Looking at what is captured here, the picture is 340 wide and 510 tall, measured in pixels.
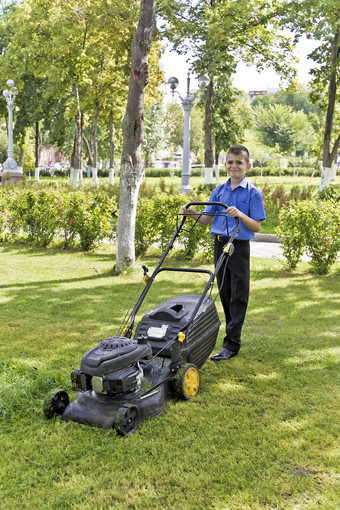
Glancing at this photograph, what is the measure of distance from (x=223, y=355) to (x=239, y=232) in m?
1.10

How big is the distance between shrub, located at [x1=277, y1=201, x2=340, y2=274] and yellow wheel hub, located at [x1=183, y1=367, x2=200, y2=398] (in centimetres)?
502

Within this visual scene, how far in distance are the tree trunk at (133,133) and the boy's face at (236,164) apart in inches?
137

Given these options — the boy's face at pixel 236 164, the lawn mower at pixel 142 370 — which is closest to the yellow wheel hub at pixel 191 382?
the lawn mower at pixel 142 370

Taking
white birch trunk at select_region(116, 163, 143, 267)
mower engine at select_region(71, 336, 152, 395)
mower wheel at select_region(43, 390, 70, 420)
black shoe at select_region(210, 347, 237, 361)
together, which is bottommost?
black shoe at select_region(210, 347, 237, 361)

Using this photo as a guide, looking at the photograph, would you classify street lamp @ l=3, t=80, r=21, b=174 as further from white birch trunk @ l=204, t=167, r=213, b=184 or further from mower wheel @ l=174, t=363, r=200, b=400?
mower wheel @ l=174, t=363, r=200, b=400

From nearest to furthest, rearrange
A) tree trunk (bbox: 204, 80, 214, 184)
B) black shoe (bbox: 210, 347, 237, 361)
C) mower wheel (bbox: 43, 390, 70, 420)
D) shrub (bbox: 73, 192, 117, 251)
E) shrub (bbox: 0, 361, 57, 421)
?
mower wheel (bbox: 43, 390, 70, 420) → shrub (bbox: 0, 361, 57, 421) → black shoe (bbox: 210, 347, 237, 361) → shrub (bbox: 73, 192, 117, 251) → tree trunk (bbox: 204, 80, 214, 184)

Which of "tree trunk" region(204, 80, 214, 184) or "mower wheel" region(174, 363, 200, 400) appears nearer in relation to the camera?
"mower wheel" region(174, 363, 200, 400)

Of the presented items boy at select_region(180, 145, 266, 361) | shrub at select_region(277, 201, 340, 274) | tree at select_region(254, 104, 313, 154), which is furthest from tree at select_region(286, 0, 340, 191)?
tree at select_region(254, 104, 313, 154)

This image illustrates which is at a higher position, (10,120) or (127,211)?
(10,120)

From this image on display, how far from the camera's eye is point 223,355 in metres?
4.55

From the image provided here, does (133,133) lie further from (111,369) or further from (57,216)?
(111,369)

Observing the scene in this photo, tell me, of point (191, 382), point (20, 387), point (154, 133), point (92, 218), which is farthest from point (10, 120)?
point (154, 133)

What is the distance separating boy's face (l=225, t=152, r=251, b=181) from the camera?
165 inches

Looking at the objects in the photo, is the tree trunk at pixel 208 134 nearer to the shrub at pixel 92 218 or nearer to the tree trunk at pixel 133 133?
the shrub at pixel 92 218
